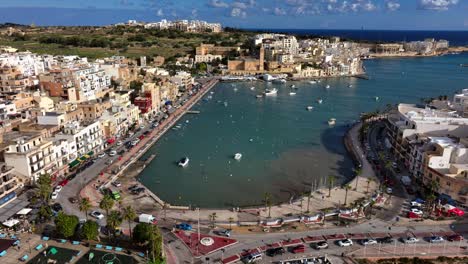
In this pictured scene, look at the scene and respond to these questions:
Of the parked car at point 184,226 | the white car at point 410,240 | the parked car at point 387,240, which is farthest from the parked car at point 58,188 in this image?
the white car at point 410,240

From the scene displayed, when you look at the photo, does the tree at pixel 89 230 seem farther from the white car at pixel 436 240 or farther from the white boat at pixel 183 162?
the white car at pixel 436 240

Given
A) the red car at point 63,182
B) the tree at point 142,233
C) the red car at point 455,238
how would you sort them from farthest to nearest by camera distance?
the red car at point 63,182, the red car at point 455,238, the tree at point 142,233

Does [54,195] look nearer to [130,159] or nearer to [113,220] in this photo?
[113,220]

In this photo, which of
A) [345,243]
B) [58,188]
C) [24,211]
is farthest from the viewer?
[58,188]

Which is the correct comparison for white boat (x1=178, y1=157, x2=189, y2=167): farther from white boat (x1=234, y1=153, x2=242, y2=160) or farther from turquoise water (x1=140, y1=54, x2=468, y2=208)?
white boat (x1=234, y1=153, x2=242, y2=160)

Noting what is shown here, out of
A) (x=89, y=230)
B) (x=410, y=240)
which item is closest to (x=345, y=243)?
(x=410, y=240)

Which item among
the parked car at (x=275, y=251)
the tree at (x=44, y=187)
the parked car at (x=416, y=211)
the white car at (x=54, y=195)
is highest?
the tree at (x=44, y=187)

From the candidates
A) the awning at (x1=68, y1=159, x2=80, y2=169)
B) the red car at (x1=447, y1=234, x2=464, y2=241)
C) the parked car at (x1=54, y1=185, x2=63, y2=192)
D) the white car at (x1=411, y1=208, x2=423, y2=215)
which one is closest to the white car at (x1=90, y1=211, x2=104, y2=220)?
the parked car at (x1=54, y1=185, x2=63, y2=192)

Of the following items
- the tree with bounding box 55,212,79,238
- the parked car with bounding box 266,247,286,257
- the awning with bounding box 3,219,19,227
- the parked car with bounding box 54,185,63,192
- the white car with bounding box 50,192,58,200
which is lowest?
the parked car with bounding box 266,247,286,257

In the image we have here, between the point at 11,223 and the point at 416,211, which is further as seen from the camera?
the point at 416,211
